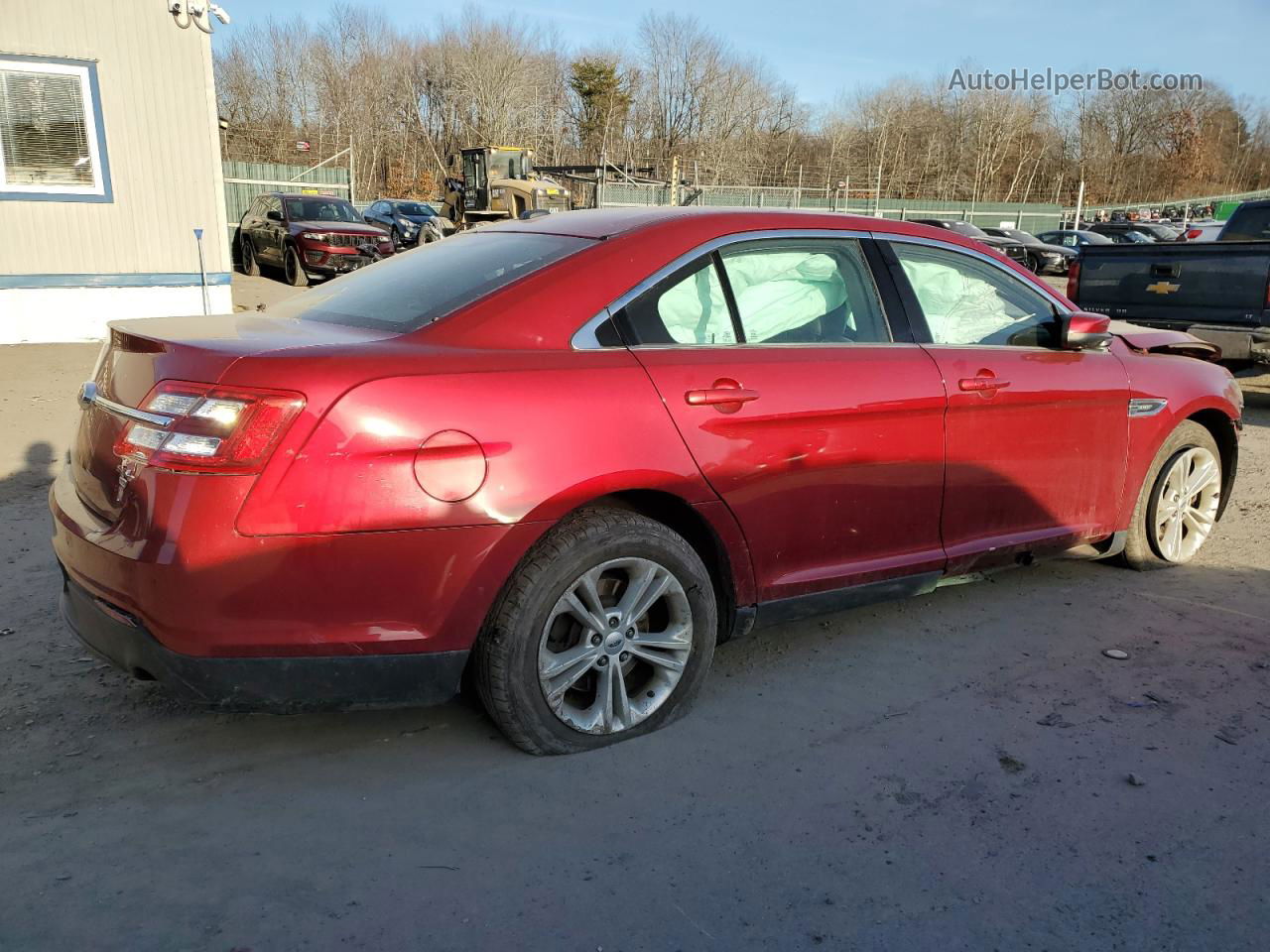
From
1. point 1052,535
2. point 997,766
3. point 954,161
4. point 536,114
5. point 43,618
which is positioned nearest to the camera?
point 997,766

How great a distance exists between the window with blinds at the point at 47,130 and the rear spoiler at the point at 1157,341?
396 inches

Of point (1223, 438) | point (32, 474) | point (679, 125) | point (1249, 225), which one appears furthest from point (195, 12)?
point (679, 125)

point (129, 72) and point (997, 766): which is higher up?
point (129, 72)

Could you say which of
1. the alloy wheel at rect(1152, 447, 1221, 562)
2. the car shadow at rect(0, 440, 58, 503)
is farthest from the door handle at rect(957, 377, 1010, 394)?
the car shadow at rect(0, 440, 58, 503)

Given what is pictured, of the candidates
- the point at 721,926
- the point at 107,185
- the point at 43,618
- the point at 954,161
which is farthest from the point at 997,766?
the point at 954,161

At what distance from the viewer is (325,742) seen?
313 cm

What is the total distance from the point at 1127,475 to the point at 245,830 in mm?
3788

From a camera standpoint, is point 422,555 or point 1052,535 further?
point 1052,535

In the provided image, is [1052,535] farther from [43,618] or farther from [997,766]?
[43,618]

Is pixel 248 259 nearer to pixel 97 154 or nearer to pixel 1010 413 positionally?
pixel 97 154

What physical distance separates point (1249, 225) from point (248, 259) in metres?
17.8

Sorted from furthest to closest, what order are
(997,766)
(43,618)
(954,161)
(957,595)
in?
(954,161) → (957,595) → (43,618) → (997,766)

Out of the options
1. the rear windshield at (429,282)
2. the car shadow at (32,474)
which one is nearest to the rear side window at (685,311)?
the rear windshield at (429,282)

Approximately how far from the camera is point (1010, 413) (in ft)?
12.9
